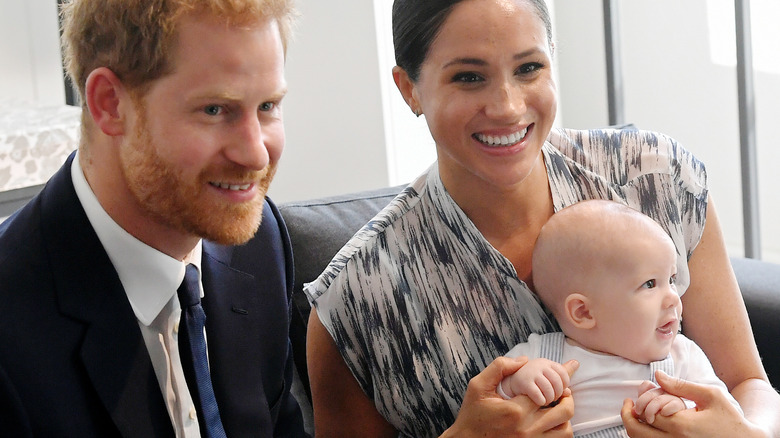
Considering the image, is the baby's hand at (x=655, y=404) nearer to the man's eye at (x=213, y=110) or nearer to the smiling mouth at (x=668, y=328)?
the smiling mouth at (x=668, y=328)

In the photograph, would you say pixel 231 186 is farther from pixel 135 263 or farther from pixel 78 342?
pixel 78 342

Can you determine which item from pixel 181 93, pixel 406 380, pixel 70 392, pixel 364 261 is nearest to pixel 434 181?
pixel 364 261

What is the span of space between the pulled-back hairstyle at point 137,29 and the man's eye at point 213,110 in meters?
0.08

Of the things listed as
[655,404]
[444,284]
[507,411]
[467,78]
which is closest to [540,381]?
[507,411]

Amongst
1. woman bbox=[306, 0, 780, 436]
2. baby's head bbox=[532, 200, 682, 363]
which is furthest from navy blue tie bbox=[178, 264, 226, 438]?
baby's head bbox=[532, 200, 682, 363]

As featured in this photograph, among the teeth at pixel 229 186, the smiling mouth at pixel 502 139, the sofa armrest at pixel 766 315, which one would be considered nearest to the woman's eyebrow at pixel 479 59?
the smiling mouth at pixel 502 139

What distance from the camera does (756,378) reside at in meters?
1.98

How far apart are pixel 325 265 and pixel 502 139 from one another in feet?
2.31

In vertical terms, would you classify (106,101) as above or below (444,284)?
above

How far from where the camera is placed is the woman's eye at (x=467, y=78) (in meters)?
1.82

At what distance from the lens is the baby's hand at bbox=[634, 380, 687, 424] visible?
5.55 ft

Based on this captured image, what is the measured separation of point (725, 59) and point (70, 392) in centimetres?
424

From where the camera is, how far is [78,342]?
4.96 ft

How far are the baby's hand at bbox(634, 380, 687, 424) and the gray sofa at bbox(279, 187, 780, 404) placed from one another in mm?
693
